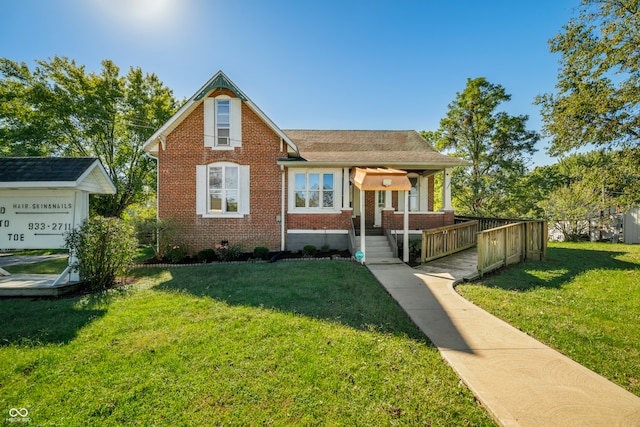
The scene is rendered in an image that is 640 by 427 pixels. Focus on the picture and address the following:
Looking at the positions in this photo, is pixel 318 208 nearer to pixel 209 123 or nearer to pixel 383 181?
pixel 383 181

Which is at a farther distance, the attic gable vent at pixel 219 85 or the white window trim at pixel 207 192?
the white window trim at pixel 207 192

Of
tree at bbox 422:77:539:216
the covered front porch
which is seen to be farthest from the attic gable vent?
tree at bbox 422:77:539:216

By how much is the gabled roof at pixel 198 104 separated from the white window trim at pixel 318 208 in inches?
47.6

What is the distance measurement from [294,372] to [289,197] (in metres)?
9.31

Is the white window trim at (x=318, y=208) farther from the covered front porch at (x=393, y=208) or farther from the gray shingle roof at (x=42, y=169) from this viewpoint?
the gray shingle roof at (x=42, y=169)

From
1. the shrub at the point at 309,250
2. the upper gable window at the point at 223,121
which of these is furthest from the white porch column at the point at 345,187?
the upper gable window at the point at 223,121

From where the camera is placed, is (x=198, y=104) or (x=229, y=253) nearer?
(x=229, y=253)

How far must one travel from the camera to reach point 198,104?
11.9 metres

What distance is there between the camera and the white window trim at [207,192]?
467 inches

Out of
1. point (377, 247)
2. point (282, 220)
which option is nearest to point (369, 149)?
point (377, 247)

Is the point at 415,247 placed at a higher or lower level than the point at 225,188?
lower

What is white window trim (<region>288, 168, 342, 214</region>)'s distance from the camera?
1213cm

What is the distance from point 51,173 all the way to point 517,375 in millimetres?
10577

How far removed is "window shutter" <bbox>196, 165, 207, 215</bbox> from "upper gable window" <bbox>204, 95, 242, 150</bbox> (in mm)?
1145
